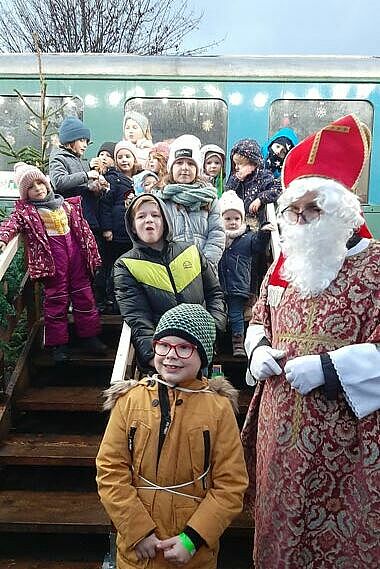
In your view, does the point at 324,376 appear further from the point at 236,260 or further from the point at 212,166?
the point at 212,166

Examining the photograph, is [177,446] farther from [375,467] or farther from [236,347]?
[236,347]

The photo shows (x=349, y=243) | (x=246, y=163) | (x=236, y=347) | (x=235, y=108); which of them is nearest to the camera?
(x=349, y=243)

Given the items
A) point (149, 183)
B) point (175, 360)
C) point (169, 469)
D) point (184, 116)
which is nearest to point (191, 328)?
point (175, 360)

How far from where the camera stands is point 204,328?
2.39m

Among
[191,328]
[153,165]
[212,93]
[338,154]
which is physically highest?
[212,93]

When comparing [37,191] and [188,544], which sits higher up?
[37,191]

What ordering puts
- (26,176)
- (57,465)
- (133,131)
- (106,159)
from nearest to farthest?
(57,465)
(26,176)
(106,159)
(133,131)

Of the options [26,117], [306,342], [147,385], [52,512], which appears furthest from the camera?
[26,117]

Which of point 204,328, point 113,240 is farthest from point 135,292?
point 113,240

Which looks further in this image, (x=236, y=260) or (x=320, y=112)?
(x=320, y=112)

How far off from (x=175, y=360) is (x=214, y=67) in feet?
18.8

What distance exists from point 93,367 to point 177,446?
2408mm

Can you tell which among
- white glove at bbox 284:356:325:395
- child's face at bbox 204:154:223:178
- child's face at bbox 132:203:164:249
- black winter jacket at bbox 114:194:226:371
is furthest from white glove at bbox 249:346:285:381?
child's face at bbox 204:154:223:178

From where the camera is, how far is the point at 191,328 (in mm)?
2326
